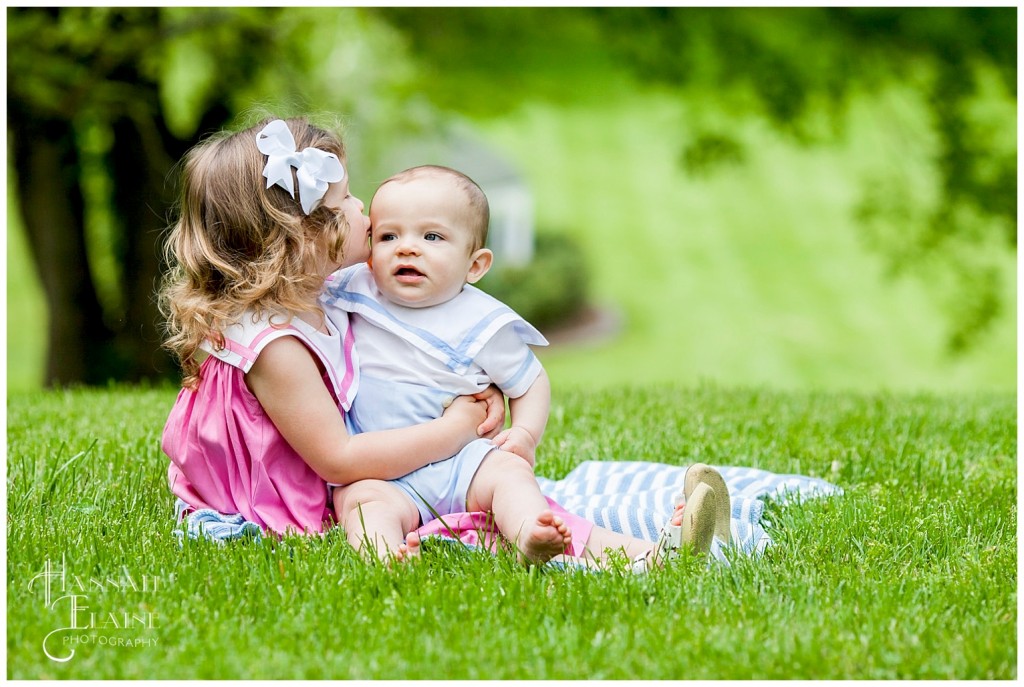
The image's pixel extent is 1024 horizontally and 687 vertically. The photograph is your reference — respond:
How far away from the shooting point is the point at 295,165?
306 centimetres

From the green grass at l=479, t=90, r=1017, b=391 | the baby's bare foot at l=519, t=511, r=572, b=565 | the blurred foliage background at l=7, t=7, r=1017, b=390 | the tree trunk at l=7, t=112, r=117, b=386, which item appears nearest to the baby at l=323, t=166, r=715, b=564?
the baby's bare foot at l=519, t=511, r=572, b=565

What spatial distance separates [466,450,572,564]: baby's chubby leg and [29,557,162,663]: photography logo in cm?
88

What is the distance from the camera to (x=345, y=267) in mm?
3227

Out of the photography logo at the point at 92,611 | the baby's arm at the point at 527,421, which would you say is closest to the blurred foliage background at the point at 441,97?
the baby's arm at the point at 527,421

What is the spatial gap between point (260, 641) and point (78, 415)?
297 centimetres

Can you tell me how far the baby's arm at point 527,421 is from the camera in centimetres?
320

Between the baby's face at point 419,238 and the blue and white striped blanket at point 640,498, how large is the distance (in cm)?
80

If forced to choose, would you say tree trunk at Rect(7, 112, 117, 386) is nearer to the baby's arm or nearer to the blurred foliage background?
the blurred foliage background

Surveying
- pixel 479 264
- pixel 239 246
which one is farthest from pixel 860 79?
pixel 239 246

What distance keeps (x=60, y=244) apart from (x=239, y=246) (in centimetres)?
762

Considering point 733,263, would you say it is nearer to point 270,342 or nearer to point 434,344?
point 434,344

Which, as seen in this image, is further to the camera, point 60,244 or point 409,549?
point 60,244

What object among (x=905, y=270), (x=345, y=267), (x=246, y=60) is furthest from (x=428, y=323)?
(x=905, y=270)

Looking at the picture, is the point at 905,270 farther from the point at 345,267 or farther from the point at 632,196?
the point at 632,196
